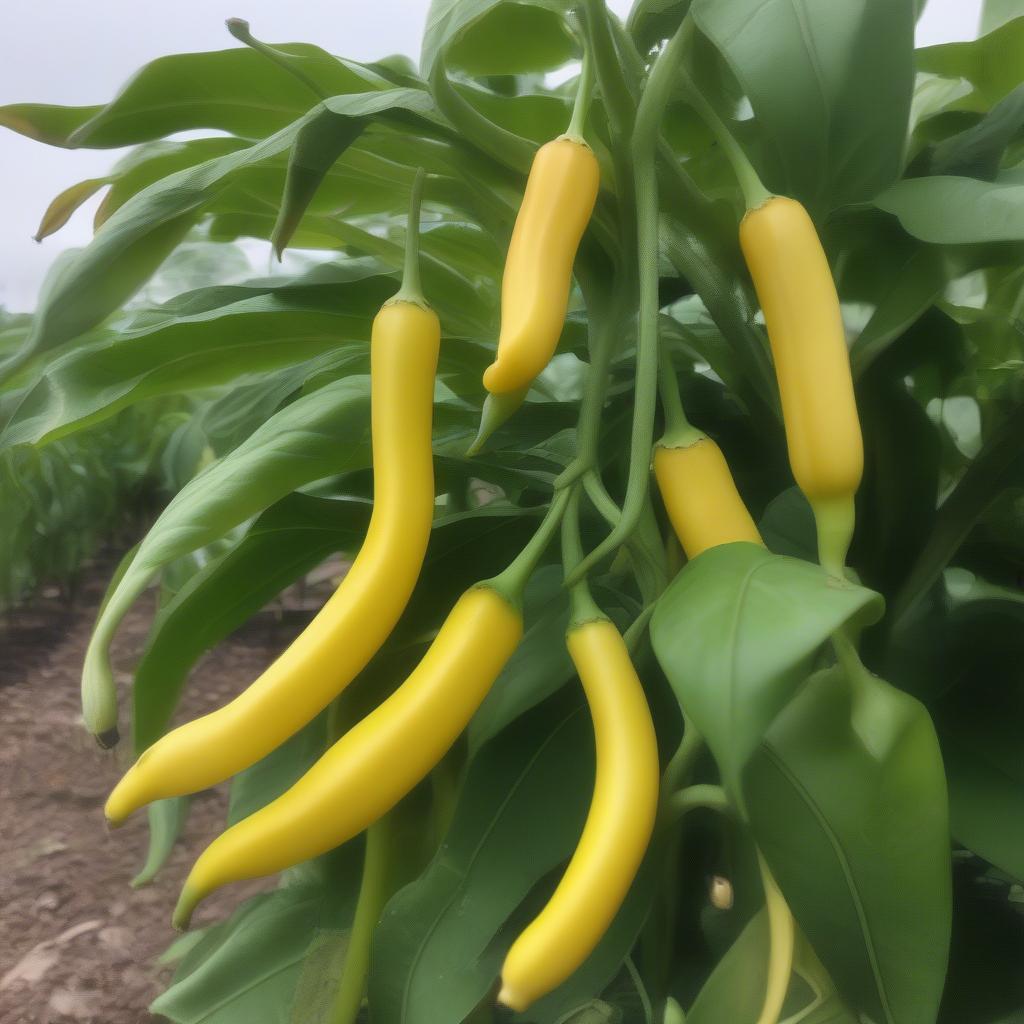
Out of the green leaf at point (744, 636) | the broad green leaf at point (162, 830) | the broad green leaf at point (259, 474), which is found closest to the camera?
the green leaf at point (744, 636)

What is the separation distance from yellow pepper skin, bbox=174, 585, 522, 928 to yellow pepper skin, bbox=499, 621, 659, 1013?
1.2 inches

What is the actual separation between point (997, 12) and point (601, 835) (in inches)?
17.6

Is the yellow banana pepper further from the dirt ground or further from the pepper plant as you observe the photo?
the dirt ground

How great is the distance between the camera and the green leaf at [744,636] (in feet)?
0.56

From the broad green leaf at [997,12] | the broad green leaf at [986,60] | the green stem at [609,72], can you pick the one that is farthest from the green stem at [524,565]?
the broad green leaf at [997,12]

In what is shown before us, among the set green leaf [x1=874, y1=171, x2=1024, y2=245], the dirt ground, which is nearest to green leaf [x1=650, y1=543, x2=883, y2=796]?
green leaf [x1=874, y1=171, x2=1024, y2=245]

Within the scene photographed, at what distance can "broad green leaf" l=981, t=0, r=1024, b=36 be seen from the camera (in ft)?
1.41

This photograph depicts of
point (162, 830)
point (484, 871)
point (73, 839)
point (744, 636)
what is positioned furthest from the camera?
point (73, 839)

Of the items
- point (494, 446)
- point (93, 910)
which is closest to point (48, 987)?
point (93, 910)

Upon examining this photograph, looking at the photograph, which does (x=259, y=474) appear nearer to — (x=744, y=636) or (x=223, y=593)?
(x=223, y=593)

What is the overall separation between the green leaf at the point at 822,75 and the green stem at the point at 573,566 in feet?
0.39

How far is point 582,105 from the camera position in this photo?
0.86ft

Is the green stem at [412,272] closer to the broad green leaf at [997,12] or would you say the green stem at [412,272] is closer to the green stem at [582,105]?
the green stem at [582,105]

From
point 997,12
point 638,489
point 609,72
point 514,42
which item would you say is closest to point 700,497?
point 638,489
